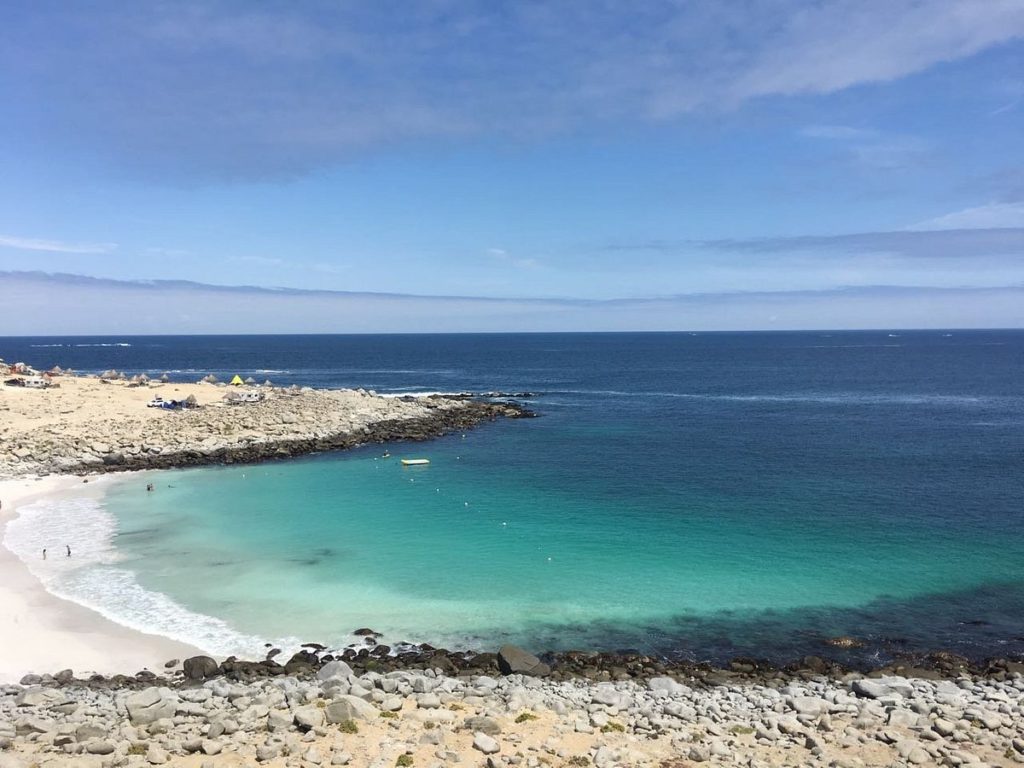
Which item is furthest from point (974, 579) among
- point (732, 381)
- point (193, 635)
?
point (732, 381)

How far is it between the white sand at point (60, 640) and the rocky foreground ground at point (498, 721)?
1.30 meters

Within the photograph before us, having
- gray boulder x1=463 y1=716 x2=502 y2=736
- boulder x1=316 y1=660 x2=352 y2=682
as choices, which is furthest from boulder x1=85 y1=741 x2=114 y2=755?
gray boulder x1=463 y1=716 x2=502 y2=736

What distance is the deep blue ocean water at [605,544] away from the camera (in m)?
23.2

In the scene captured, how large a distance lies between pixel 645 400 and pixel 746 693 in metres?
69.0

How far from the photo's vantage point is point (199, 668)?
19156 millimetres

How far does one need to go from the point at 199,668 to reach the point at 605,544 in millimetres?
17383

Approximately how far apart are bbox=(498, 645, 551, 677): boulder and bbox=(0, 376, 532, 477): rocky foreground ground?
3558 centimetres

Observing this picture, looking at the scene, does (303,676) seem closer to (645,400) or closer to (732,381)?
(645,400)

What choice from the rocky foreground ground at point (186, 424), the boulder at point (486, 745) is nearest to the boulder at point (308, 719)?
the boulder at point (486, 745)

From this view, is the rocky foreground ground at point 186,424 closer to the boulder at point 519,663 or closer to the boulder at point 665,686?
the boulder at point 519,663

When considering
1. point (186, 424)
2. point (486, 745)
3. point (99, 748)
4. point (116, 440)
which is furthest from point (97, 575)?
point (186, 424)

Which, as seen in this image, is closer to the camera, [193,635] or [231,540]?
[193,635]

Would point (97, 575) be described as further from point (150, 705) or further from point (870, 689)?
point (870, 689)

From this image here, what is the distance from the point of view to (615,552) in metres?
30.2
